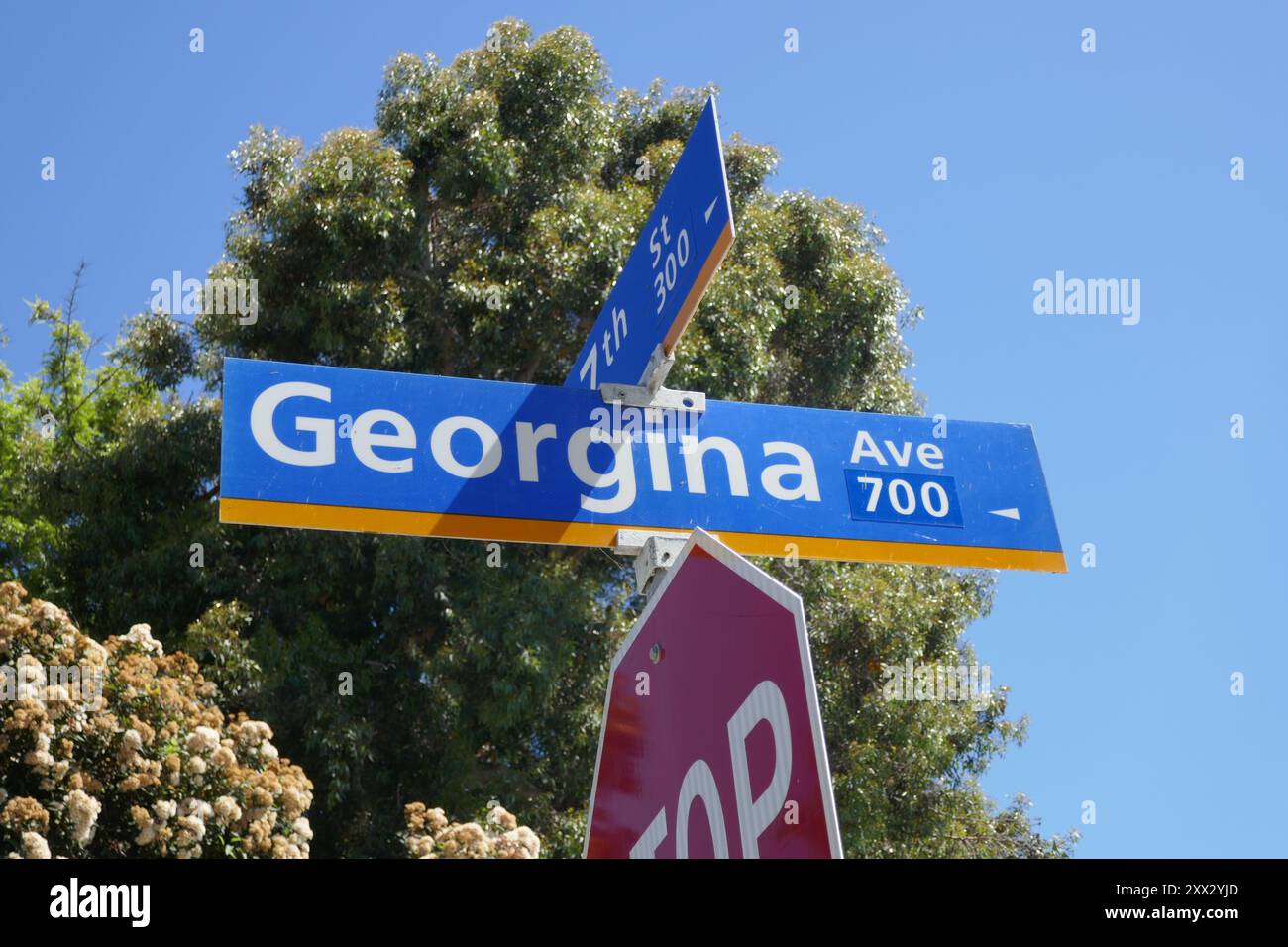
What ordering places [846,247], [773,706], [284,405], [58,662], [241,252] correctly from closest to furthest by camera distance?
[773,706]
[284,405]
[58,662]
[241,252]
[846,247]

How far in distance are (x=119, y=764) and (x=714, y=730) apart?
783 cm

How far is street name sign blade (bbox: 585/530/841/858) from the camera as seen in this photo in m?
1.31

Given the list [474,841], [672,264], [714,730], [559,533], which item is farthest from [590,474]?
[474,841]

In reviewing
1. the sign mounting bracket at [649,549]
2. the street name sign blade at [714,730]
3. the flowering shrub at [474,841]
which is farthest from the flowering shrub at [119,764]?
the street name sign blade at [714,730]

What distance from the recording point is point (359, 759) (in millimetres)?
12242

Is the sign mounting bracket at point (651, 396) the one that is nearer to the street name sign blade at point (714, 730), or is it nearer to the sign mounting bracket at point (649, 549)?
the sign mounting bracket at point (649, 549)

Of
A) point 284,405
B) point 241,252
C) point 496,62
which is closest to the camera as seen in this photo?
point 284,405

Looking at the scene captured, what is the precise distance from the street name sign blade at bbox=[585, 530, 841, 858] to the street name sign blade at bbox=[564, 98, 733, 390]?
889mm

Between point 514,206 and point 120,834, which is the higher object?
point 514,206

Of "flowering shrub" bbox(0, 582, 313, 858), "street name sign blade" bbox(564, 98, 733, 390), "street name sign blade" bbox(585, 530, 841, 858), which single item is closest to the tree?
"flowering shrub" bbox(0, 582, 313, 858)

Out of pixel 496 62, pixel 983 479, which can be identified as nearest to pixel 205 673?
pixel 496 62

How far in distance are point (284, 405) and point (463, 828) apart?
5.78 meters
